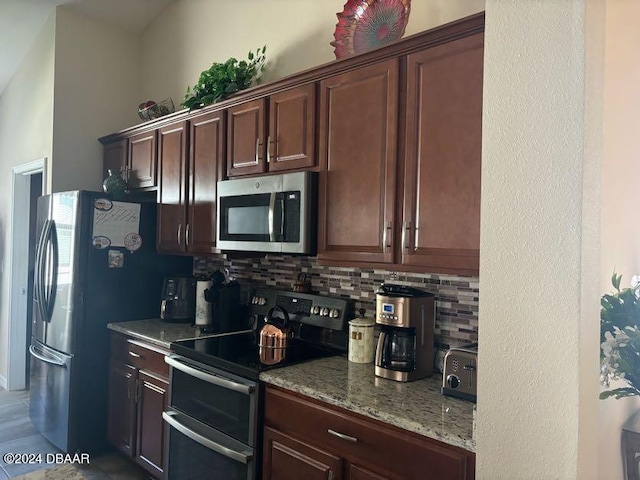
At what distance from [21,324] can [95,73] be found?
2.39 metres

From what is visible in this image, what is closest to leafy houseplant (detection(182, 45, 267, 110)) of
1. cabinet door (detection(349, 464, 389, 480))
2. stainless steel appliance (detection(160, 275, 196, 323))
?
stainless steel appliance (detection(160, 275, 196, 323))

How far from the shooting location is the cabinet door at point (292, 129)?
86.5 inches

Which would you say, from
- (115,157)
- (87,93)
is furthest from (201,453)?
(87,93)

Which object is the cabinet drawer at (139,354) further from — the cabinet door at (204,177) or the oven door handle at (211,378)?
the cabinet door at (204,177)

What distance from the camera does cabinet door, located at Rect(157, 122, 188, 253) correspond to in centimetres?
298

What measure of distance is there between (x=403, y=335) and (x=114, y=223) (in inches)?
83.5

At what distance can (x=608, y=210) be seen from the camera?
1435 millimetres

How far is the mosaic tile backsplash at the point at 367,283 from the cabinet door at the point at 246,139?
61 centimetres

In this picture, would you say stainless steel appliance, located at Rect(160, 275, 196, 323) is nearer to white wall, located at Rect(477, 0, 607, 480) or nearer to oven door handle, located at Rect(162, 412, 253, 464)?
oven door handle, located at Rect(162, 412, 253, 464)

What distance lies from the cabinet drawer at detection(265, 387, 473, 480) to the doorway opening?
3459 millimetres

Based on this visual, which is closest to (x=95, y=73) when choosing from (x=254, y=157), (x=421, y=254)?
(x=254, y=157)

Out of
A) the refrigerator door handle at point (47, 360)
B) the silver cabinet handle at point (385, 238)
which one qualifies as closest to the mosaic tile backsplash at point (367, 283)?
the silver cabinet handle at point (385, 238)

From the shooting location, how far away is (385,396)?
1.69m

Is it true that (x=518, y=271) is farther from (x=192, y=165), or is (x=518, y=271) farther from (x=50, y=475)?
(x=50, y=475)
